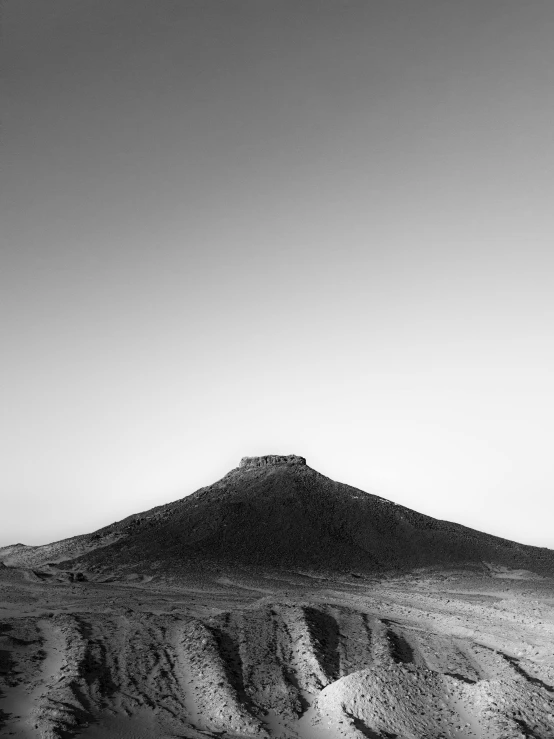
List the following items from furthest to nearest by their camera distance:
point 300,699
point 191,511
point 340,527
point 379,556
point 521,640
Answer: point 191,511, point 340,527, point 379,556, point 521,640, point 300,699

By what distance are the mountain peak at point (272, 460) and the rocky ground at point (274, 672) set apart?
4453 cm

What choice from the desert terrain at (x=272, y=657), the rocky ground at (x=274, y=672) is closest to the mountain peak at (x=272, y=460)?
the desert terrain at (x=272, y=657)

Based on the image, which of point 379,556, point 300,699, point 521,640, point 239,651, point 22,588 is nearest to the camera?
point 300,699

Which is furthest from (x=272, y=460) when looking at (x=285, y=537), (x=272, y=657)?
(x=272, y=657)

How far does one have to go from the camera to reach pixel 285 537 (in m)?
57.2

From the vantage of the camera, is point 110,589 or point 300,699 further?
point 110,589

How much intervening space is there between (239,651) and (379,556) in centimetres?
3747

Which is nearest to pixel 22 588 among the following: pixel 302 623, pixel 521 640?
pixel 302 623

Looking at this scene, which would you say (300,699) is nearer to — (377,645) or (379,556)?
(377,645)

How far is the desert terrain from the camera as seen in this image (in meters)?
14.8

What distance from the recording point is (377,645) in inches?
833

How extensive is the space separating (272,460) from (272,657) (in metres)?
57.1

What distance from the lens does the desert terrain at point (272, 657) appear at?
14.8m

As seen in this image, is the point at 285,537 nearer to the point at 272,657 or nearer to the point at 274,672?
the point at 272,657
